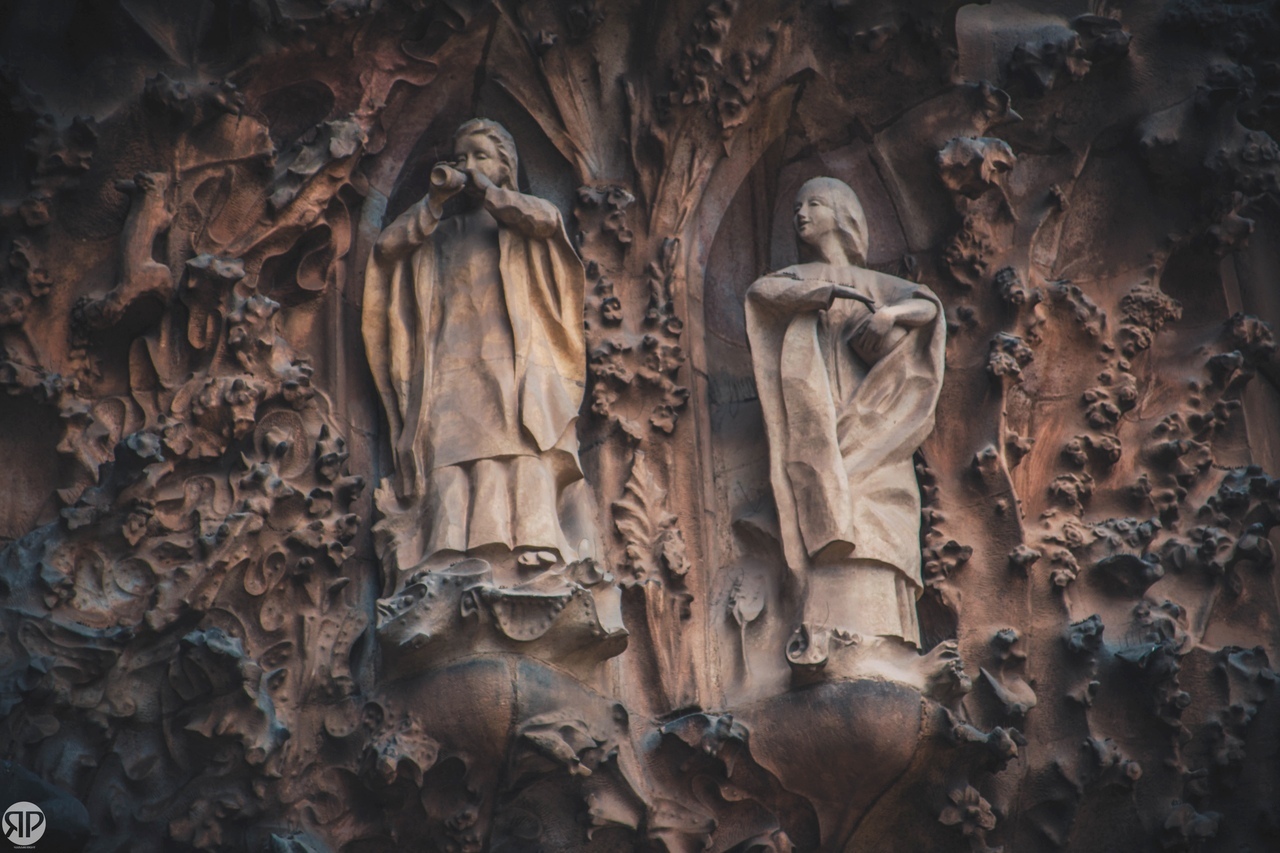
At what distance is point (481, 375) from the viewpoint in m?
9.86

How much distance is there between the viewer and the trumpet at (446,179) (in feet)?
32.5

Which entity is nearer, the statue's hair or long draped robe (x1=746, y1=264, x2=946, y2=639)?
long draped robe (x1=746, y1=264, x2=946, y2=639)

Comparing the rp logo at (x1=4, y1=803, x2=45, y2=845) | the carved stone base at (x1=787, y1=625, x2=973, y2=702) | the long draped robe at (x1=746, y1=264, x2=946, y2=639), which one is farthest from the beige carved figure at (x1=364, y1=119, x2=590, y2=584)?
the rp logo at (x1=4, y1=803, x2=45, y2=845)

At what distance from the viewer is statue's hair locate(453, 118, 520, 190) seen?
33.8 feet

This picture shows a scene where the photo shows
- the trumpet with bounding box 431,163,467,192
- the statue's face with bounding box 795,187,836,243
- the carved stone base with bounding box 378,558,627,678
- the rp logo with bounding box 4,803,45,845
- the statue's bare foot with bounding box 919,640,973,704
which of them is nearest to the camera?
the rp logo with bounding box 4,803,45,845

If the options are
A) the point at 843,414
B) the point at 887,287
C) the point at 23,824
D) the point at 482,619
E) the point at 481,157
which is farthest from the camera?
A: the point at 887,287

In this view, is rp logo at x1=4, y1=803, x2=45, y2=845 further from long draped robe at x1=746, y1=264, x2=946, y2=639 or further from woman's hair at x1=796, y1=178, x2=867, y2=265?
woman's hair at x1=796, y1=178, x2=867, y2=265

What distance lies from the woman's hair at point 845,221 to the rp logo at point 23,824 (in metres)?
3.90

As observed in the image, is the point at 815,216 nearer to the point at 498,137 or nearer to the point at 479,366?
the point at 498,137

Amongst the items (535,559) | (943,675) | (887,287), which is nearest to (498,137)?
(887,287)

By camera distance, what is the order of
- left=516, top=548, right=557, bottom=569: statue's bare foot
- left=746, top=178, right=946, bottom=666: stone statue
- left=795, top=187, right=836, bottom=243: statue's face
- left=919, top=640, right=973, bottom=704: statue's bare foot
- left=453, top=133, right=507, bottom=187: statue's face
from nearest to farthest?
left=516, top=548, right=557, bottom=569: statue's bare foot < left=919, top=640, right=973, bottom=704: statue's bare foot < left=746, top=178, right=946, bottom=666: stone statue < left=453, top=133, right=507, bottom=187: statue's face < left=795, top=187, right=836, bottom=243: statue's face

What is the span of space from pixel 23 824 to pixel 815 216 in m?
4.03

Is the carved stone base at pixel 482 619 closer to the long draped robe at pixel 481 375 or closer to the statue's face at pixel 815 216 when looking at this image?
the long draped robe at pixel 481 375

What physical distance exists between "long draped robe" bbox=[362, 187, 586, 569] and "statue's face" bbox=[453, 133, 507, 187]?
0.48 feet
